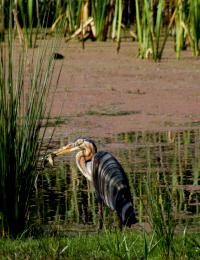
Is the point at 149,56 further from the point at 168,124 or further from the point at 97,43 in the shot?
the point at 168,124

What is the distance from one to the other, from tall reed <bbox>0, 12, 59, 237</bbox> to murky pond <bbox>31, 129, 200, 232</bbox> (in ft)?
1.13

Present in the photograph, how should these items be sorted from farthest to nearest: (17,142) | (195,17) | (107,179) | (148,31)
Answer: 1. (148,31)
2. (195,17)
3. (107,179)
4. (17,142)

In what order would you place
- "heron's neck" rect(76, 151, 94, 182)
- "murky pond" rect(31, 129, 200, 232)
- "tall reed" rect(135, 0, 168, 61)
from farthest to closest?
"tall reed" rect(135, 0, 168, 61) → "heron's neck" rect(76, 151, 94, 182) → "murky pond" rect(31, 129, 200, 232)

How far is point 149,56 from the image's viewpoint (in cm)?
1531

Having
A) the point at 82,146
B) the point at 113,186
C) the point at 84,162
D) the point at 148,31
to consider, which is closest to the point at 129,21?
the point at 148,31

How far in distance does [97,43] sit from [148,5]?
242cm

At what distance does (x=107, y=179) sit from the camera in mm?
7719

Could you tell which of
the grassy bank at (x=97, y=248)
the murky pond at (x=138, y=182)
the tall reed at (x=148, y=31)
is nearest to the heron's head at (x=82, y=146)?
the murky pond at (x=138, y=182)

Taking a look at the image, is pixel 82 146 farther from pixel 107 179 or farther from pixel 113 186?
pixel 113 186

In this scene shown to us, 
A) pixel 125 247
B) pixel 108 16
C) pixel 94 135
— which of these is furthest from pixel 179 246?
pixel 108 16

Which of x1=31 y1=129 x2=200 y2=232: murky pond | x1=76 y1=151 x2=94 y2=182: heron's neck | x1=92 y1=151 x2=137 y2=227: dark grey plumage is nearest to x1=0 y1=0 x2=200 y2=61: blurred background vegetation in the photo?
x1=31 y1=129 x2=200 y2=232: murky pond

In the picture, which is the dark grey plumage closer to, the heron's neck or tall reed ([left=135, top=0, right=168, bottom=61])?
the heron's neck

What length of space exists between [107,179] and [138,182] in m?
0.97

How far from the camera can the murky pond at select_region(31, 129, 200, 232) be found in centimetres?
752
